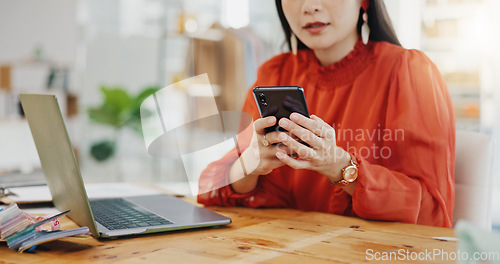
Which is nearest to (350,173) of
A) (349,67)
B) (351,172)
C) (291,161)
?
(351,172)

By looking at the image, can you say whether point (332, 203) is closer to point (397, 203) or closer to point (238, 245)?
point (397, 203)

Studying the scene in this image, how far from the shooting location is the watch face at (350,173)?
1.01 metres

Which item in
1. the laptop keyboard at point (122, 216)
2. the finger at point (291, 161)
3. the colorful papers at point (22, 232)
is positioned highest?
the finger at point (291, 161)

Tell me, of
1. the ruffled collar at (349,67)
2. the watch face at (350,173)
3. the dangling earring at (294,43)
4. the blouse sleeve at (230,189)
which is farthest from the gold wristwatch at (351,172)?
the dangling earring at (294,43)

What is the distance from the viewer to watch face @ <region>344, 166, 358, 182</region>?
1010 millimetres

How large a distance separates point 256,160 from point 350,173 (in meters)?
0.20

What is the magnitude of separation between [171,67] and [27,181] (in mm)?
3667

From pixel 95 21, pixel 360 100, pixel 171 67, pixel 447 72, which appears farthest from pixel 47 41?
pixel 360 100

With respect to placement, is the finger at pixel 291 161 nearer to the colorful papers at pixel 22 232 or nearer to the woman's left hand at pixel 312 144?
the woman's left hand at pixel 312 144

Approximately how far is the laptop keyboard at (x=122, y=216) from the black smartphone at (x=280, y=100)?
27cm

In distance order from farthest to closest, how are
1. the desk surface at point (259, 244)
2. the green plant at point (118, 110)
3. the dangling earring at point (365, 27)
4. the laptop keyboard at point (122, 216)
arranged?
1. the green plant at point (118, 110)
2. the dangling earring at point (365, 27)
3. the laptop keyboard at point (122, 216)
4. the desk surface at point (259, 244)

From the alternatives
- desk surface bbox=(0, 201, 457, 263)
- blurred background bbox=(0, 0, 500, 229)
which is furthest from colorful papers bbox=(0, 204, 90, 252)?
blurred background bbox=(0, 0, 500, 229)

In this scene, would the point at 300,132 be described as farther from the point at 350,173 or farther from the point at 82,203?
the point at 82,203

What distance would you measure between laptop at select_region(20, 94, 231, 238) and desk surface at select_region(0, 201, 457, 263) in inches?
0.8
